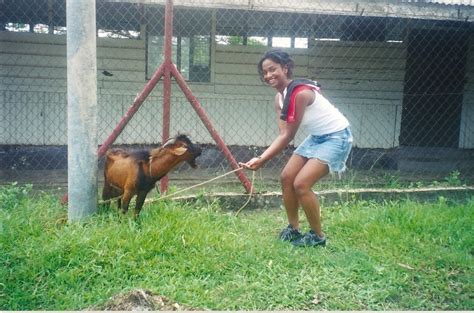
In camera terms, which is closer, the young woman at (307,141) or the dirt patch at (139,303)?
the dirt patch at (139,303)

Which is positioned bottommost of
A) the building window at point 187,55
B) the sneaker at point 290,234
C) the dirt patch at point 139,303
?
the dirt patch at point 139,303

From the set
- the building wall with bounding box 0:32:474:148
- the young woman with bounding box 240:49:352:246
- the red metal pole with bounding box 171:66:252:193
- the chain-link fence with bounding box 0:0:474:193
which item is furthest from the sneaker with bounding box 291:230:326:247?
the building wall with bounding box 0:32:474:148

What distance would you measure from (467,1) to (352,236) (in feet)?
18.2

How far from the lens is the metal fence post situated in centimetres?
340

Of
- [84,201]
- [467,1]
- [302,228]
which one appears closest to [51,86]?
[84,201]

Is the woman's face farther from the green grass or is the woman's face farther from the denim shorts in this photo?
the green grass

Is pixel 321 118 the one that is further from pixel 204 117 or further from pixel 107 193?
pixel 107 193

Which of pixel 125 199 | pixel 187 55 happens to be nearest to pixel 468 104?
pixel 187 55

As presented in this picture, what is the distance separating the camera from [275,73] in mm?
3482

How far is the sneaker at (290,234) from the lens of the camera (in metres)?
3.83

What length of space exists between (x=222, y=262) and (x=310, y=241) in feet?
2.93

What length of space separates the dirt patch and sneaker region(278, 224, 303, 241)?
1423 mm

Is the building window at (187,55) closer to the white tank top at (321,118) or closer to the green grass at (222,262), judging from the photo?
the green grass at (222,262)

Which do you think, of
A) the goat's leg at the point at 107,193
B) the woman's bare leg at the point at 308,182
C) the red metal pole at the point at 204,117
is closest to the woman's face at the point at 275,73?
the woman's bare leg at the point at 308,182
